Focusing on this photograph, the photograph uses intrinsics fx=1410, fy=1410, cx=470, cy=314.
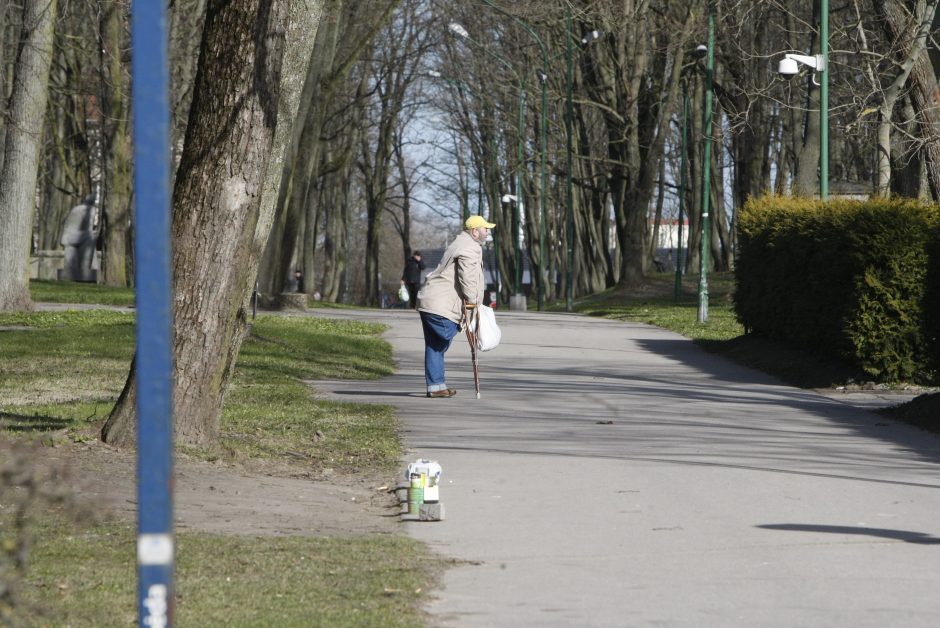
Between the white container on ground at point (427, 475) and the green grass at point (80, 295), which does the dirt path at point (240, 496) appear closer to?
the white container on ground at point (427, 475)

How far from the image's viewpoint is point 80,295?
29844 millimetres

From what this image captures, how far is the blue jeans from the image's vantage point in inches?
546

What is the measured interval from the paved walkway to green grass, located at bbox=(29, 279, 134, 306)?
14.6m

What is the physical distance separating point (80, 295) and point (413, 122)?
29.9 meters

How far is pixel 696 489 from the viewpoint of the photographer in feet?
28.8

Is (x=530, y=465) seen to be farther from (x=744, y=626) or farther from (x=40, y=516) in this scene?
(x=744, y=626)

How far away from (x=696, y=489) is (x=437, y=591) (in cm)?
330

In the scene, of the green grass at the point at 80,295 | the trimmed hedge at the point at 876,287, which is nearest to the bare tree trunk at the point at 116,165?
the green grass at the point at 80,295

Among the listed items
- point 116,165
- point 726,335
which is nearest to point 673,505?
point 726,335

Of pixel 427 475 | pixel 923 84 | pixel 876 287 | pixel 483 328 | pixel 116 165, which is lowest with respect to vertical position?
pixel 427 475

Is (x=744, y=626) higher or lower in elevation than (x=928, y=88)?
lower

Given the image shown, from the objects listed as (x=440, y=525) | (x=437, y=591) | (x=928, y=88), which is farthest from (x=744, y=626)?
(x=928, y=88)

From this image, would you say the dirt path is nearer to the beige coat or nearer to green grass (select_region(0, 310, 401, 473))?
green grass (select_region(0, 310, 401, 473))

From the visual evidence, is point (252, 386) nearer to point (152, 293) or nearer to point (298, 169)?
point (152, 293)
